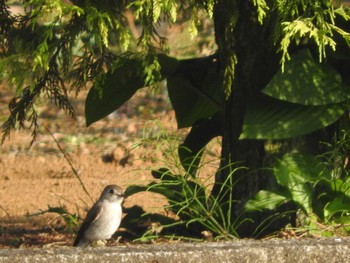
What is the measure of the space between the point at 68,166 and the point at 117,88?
2.64 metres

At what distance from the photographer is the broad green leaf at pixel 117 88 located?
5.87 meters

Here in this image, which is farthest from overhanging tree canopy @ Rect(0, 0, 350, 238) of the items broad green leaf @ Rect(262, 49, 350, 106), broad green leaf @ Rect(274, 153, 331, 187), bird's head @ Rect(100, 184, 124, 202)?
bird's head @ Rect(100, 184, 124, 202)

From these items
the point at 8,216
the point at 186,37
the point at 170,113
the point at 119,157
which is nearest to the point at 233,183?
the point at 8,216

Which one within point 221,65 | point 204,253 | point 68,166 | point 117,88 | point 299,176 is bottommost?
point 68,166

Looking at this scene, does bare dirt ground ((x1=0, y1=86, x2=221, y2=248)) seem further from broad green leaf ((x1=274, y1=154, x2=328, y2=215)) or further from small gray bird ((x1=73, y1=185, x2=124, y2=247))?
broad green leaf ((x1=274, y1=154, x2=328, y2=215))

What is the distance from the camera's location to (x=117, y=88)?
604cm

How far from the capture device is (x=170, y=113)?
10078 mm

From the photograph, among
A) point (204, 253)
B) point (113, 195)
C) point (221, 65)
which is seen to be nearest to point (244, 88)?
point (221, 65)

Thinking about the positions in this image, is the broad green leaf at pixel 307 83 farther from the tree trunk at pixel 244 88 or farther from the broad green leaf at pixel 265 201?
the broad green leaf at pixel 265 201

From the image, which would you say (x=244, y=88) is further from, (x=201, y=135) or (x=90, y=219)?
(x=90, y=219)

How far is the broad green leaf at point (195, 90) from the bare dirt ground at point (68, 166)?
0.67 ft

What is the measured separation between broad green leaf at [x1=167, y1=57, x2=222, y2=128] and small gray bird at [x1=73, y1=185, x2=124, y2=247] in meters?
0.75

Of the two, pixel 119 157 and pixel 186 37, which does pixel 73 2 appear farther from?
pixel 186 37

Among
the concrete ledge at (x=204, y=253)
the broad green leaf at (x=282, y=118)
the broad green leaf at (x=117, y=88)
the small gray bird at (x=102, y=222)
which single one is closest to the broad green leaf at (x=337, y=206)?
the broad green leaf at (x=282, y=118)
